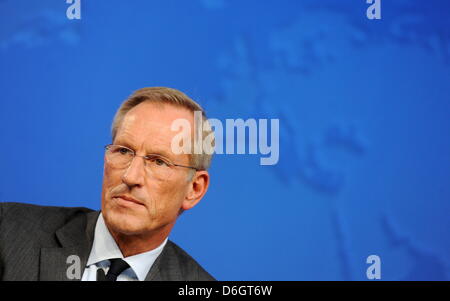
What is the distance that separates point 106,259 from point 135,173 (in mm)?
323

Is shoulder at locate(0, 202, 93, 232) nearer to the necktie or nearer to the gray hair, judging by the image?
the necktie

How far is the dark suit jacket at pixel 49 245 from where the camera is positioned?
6.26 feet

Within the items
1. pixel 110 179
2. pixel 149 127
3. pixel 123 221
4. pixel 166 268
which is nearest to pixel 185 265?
pixel 166 268

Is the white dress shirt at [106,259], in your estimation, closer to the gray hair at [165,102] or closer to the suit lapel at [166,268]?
the suit lapel at [166,268]

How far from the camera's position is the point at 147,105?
2.03 metres

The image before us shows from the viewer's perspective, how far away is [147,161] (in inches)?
77.3

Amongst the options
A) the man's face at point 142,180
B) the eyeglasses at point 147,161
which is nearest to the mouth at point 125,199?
the man's face at point 142,180

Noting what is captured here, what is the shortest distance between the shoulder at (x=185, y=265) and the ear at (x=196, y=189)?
16 cm

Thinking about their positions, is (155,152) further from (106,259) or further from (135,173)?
(106,259)

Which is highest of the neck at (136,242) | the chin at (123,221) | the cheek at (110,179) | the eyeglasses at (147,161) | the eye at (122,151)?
the eye at (122,151)
